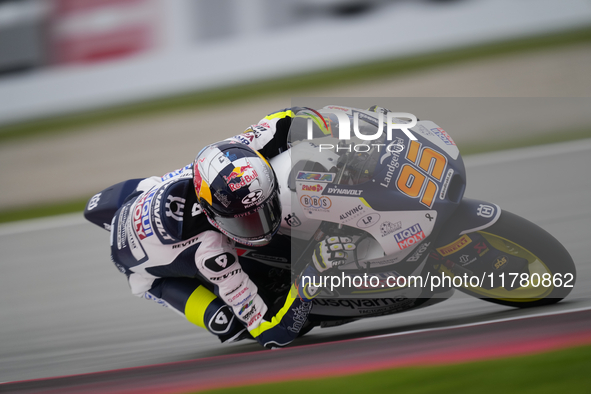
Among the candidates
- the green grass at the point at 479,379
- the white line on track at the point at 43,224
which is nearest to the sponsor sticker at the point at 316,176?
the green grass at the point at 479,379

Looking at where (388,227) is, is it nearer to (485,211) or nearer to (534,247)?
(485,211)

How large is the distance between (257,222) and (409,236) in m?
0.72

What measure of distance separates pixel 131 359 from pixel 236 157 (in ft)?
5.53

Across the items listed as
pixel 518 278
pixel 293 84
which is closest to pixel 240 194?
pixel 518 278

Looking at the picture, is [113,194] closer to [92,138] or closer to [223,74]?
[223,74]

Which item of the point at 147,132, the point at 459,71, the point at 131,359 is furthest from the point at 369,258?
the point at 147,132

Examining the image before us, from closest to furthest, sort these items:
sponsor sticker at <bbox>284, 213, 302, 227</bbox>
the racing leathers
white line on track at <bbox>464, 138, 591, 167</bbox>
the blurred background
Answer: sponsor sticker at <bbox>284, 213, 302, 227</bbox>
the racing leathers
white line on track at <bbox>464, 138, 591, 167</bbox>
the blurred background

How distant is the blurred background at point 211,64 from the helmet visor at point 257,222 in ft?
15.2

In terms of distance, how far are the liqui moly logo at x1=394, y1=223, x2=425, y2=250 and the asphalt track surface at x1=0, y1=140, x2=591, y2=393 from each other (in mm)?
490

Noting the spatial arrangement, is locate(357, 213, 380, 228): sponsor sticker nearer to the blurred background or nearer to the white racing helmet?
the white racing helmet

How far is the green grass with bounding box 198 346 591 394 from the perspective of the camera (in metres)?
1.93

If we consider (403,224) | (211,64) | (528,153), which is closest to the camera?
(403,224)

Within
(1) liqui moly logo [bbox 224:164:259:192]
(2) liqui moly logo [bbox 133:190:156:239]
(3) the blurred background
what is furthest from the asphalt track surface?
(3) the blurred background

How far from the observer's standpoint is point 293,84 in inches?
334
